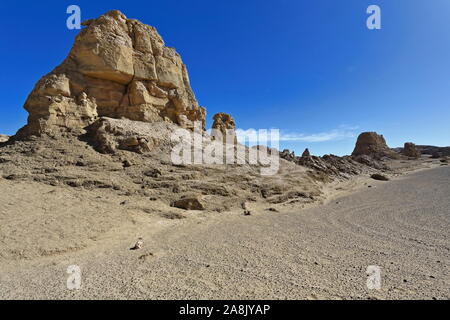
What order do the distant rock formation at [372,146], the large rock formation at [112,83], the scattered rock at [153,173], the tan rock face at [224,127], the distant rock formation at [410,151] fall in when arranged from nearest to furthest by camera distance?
the scattered rock at [153,173], the large rock formation at [112,83], the tan rock face at [224,127], the distant rock formation at [372,146], the distant rock formation at [410,151]

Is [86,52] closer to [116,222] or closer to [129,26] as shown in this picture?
[129,26]

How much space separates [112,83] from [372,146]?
55386mm

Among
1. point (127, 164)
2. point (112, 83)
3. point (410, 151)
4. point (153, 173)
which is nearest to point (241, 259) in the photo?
point (153, 173)

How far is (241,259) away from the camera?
4.98 m

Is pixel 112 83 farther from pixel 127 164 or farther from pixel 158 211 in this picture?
pixel 158 211

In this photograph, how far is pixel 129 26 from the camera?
16.4 m

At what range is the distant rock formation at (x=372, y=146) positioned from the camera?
49.3m

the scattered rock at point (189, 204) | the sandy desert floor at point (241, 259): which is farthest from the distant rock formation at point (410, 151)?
the scattered rock at point (189, 204)

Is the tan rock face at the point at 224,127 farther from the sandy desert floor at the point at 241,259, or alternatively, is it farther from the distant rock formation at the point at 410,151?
the distant rock formation at the point at 410,151

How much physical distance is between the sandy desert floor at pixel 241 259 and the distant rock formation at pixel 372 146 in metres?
49.2
